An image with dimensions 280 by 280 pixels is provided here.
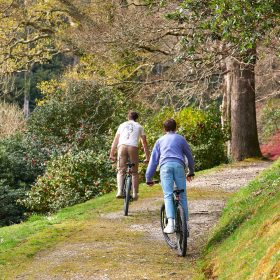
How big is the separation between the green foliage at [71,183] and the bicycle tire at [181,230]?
930 cm

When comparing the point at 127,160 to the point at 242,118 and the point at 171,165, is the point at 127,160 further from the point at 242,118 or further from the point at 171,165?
the point at 242,118

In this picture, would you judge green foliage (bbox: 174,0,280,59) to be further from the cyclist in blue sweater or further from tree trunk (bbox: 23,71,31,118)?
tree trunk (bbox: 23,71,31,118)

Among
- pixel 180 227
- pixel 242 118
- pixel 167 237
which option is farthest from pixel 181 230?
pixel 242 118

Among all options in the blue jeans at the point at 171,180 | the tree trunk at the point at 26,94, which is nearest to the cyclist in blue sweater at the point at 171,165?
the blue jeans at the point at 171,180

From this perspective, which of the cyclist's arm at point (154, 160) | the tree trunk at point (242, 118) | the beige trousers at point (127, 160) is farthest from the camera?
the tree trunk at point (242, 118)

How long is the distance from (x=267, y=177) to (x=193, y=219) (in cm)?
196

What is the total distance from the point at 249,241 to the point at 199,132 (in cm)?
1436

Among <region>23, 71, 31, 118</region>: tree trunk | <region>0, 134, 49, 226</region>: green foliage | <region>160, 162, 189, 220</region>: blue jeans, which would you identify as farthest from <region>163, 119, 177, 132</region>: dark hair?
<region>23, 71, 31, 118</region>: tree trunk

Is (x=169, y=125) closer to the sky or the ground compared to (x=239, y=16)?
closer to the ground

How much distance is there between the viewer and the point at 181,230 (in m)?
9.57

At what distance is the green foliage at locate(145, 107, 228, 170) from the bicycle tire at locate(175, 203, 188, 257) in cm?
1195

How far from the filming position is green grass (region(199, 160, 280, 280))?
6.56 metres

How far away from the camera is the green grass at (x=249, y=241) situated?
656cm

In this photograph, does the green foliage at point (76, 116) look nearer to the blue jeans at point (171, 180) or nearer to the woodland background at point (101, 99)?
the woodland background at point (101, 99)
